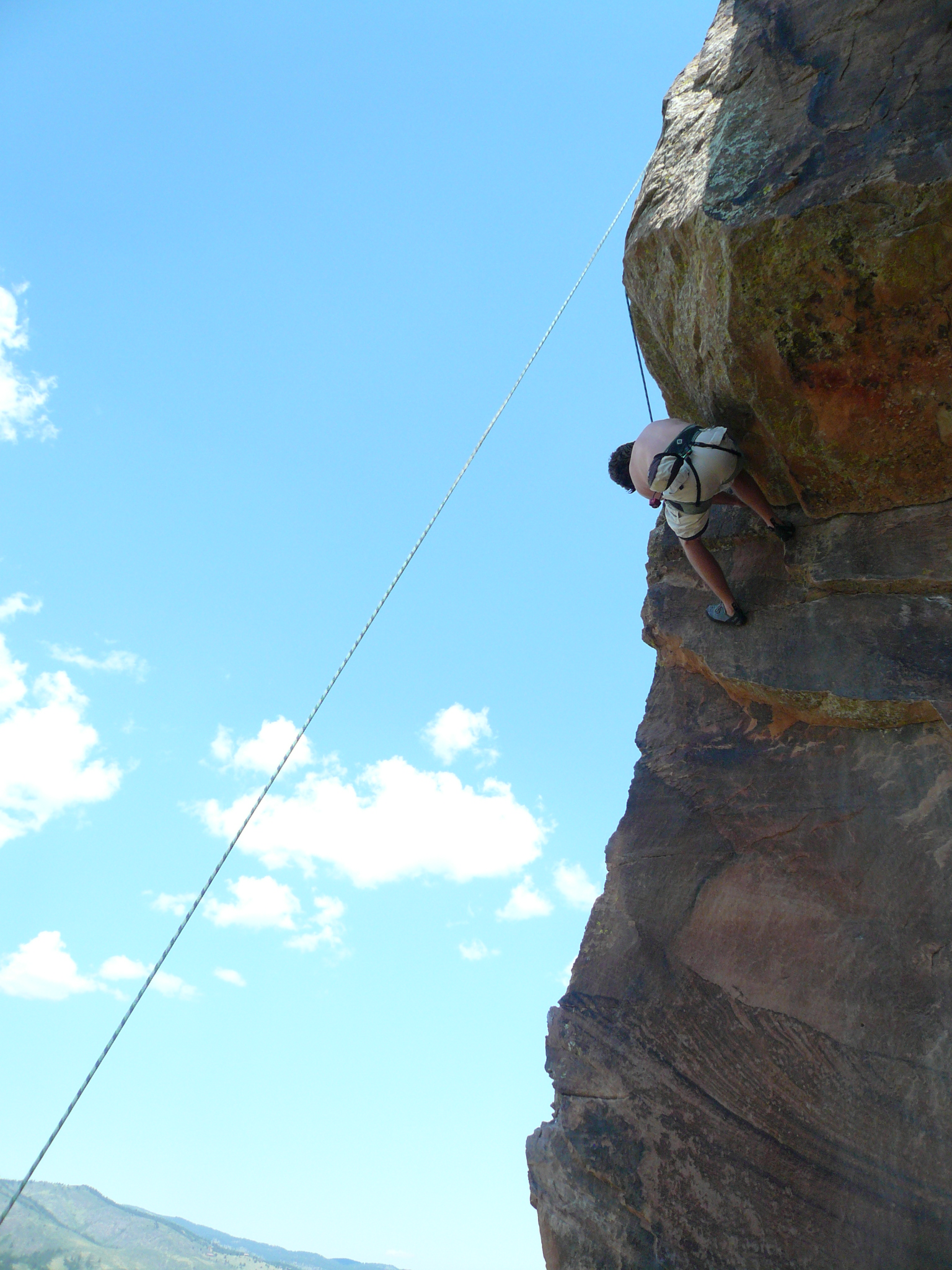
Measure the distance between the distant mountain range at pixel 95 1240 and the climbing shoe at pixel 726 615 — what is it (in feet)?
262

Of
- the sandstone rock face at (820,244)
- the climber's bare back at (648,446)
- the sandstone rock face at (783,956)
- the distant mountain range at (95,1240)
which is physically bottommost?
the distant mountain range at (95,1240)

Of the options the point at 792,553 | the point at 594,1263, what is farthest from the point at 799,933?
the point at 792,553

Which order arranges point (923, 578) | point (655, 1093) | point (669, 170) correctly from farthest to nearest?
point (669, 170) < point (923, 578) < point (655, 1093)

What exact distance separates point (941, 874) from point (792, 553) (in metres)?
1.56

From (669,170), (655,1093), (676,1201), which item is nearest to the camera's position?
(676,1201)

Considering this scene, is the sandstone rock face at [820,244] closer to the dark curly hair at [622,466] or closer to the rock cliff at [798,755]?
the rock cliff at [798,755]

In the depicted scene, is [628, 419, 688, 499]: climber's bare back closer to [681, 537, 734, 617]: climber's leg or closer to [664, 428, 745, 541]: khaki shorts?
[664, 428, 745, 541]: khaki shorts

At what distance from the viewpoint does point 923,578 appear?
339 cm

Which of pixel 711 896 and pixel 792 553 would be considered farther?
pixel 792 553

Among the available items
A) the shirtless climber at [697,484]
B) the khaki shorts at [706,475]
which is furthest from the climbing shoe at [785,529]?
the khaki shorts at [706,475]

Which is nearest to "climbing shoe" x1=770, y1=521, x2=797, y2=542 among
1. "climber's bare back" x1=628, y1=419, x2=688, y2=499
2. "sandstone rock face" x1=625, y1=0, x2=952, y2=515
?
"sandstone rock face" x1=625, y1=0, x2=952, y2=515

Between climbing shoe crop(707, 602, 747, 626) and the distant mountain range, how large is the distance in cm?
7979

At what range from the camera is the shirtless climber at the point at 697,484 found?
12.1ft

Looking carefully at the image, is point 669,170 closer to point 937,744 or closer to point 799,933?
point 937,744
